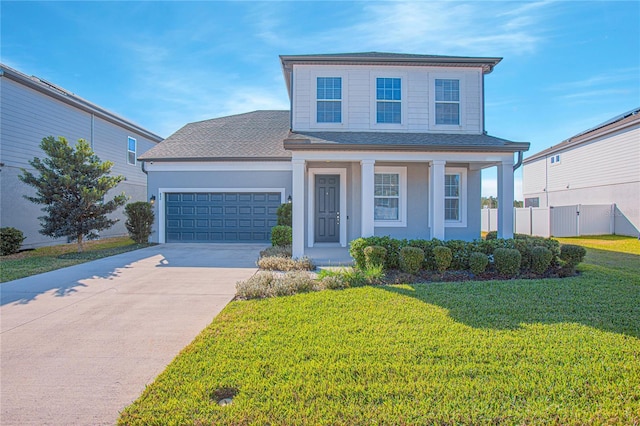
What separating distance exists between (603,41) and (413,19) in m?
6.79

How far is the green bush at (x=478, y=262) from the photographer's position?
6.86 m

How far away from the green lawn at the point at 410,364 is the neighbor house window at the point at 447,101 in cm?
635

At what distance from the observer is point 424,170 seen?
9.91m

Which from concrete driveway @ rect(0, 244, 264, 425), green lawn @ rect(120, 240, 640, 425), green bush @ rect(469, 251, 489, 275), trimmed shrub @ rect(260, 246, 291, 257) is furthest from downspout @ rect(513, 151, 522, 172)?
concrete driveway @ rect(0, 244, 264, 425)

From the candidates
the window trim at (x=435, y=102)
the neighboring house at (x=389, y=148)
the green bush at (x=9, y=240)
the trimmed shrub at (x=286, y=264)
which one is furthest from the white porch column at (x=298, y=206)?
the green bush at (x=9, y=240)

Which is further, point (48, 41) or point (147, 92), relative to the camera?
point (147, 92)

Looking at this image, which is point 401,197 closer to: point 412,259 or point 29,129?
point 412,259

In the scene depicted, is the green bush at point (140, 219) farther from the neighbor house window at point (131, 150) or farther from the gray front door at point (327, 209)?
the gray front door at point (327, 209)

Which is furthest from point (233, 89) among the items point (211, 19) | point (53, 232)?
point (53, 232)

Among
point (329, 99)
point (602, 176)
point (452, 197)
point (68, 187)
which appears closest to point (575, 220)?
point (602, 176)

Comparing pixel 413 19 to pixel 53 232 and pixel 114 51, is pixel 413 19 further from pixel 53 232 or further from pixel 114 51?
pixel 53 232

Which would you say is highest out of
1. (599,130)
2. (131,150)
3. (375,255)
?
(599,130)

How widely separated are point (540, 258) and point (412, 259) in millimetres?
2921

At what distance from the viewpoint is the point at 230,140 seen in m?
14.3
